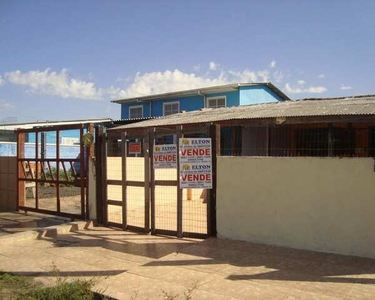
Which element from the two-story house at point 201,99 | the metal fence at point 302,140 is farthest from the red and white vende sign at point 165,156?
the two-story house at point 201,99

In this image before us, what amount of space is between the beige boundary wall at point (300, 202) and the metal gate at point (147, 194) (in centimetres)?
45

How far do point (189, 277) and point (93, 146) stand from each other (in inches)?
204

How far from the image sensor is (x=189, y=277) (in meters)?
4.90

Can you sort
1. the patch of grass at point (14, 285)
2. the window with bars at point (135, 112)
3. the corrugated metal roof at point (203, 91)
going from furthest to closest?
1. the window with bars at point (135, 112)
2. the corrugated metal roof at point (203, 91)
3. the patch of grass at point (14, 285)

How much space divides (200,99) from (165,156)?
1413 cm

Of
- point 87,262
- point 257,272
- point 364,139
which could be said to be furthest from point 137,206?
point 364,139

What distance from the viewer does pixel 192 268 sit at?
527cm

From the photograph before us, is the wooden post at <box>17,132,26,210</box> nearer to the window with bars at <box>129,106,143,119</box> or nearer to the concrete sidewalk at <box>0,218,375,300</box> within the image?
the concrete sidewalk at <box>0,218,375,300</box>

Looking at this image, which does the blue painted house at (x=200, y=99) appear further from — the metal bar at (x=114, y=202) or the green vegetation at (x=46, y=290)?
the green vegetation at (x=46, y=290)

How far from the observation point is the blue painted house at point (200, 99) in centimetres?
2002

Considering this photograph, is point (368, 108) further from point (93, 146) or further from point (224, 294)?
point (93, 146)

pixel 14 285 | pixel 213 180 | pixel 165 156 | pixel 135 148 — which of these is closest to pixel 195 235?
pixel 213 180

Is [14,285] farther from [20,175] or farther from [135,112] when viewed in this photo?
[135,112]

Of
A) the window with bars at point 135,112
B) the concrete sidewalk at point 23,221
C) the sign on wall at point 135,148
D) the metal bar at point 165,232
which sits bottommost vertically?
the concrete sidewalk at point 23,221
